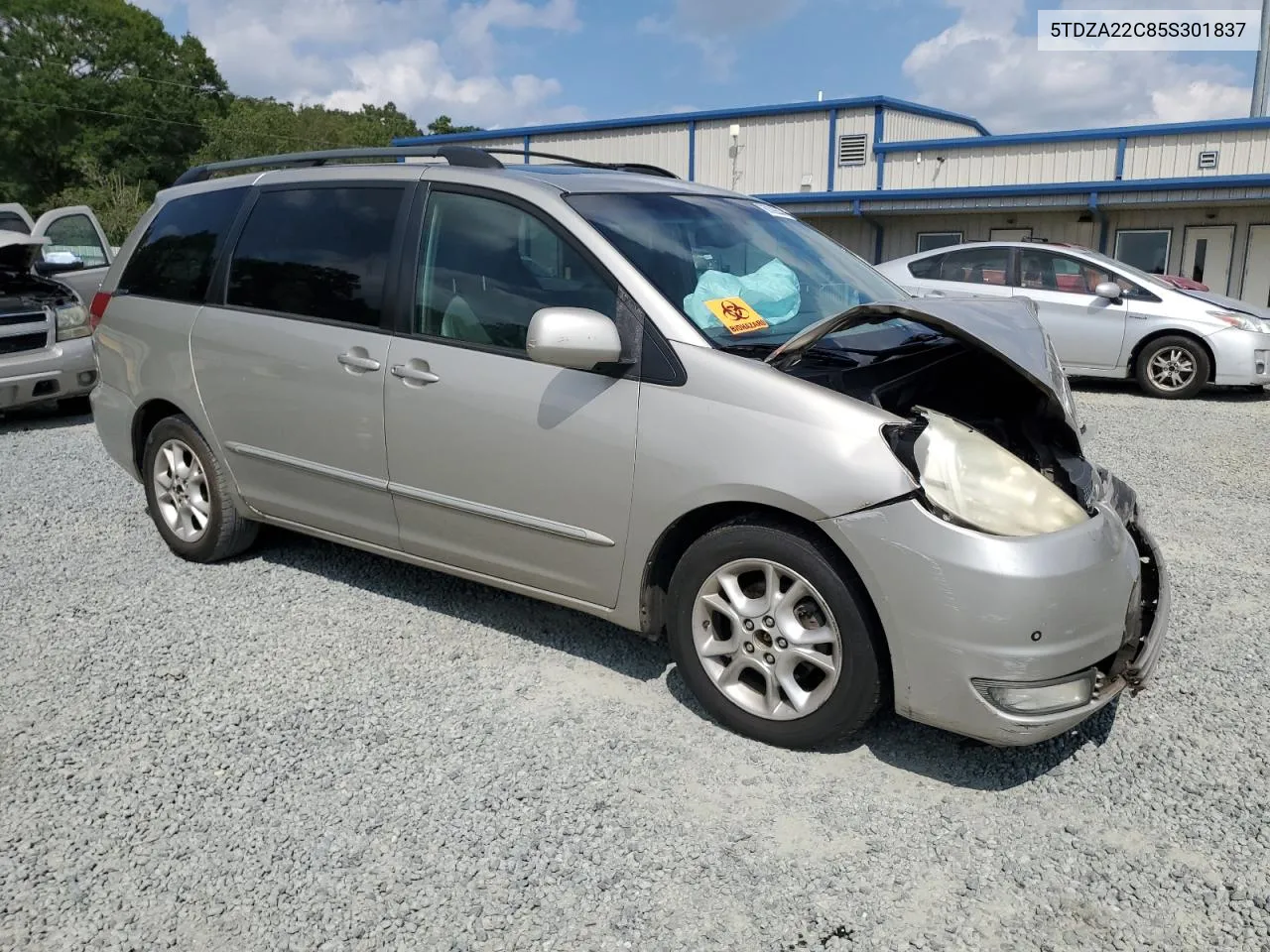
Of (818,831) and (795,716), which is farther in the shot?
(795,716)

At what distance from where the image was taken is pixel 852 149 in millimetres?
20812

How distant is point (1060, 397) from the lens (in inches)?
122

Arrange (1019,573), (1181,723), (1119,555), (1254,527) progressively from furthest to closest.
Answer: (1254,527)
(1181,723)
(1119,555)
(1019,573)

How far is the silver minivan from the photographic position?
285 cm

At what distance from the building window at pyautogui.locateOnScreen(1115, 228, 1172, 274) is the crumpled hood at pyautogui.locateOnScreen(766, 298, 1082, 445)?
16500 millimetres

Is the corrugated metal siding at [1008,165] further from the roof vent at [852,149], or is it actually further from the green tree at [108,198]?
the green tree at [108,198]

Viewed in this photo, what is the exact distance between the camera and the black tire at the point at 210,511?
4.70m

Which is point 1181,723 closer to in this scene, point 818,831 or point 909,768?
point 909,768

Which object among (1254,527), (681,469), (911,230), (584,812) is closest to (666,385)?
(681,469)

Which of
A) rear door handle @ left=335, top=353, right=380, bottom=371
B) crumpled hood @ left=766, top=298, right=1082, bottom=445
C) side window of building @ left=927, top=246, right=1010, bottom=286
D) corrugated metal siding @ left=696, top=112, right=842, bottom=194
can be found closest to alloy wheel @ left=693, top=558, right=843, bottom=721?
crumpled hood @ left=766, top=298, right=1082, bottom=445

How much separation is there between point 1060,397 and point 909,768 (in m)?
1.24

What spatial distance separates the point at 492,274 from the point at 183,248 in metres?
1.99

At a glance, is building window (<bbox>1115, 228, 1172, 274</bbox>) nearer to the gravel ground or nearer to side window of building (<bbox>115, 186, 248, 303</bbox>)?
the gravel ground

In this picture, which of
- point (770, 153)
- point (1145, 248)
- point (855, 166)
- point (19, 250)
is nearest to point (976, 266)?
point (1145, 248)
